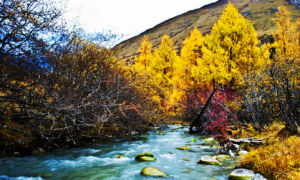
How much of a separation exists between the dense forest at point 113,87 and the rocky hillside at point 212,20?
94.7 ft

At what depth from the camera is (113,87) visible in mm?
10930

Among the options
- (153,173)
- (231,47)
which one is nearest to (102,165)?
(153,173)

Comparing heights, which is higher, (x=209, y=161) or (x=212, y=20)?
(x=212, y=20)

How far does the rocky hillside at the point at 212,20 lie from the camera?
10112 centimetres

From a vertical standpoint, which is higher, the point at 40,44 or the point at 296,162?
the point at 40,44

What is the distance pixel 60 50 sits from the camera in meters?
6.92

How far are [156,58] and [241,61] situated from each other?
13428 millimetres

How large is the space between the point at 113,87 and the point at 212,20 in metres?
147

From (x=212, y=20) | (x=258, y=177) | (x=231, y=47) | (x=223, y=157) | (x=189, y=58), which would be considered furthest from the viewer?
(x=212, y=20)

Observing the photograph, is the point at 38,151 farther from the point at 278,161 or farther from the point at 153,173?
the point at 278,161

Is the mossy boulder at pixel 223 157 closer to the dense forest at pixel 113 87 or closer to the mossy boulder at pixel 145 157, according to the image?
the dense forest at pixel 113 87

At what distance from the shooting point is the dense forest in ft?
15.2

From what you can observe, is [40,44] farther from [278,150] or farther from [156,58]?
[156,58]

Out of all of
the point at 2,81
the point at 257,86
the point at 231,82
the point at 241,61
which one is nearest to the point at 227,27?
the point at 241,61
